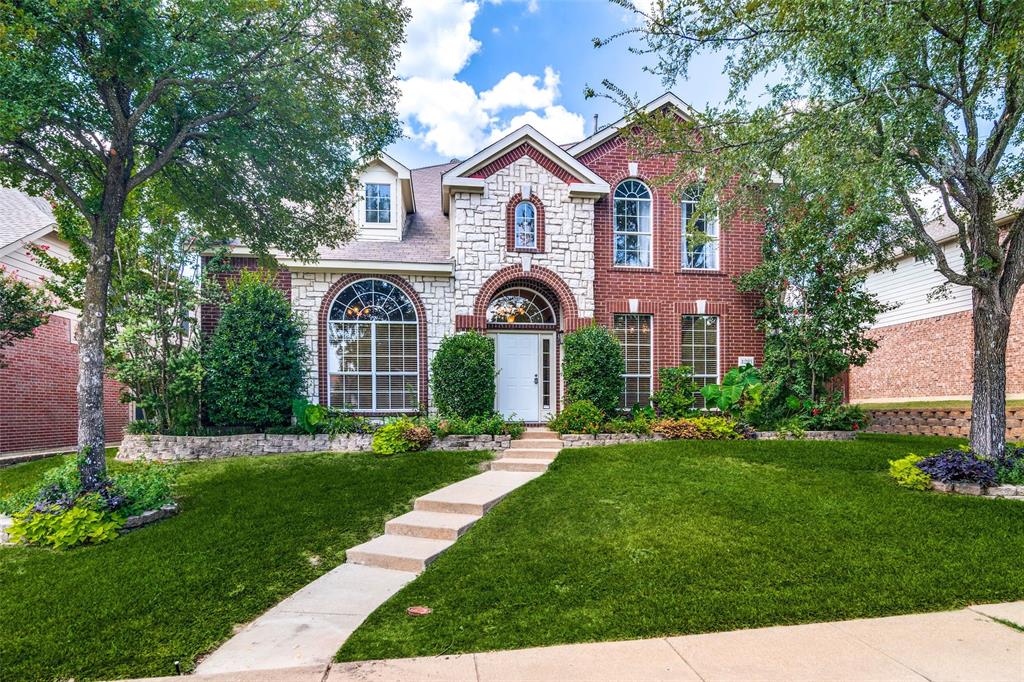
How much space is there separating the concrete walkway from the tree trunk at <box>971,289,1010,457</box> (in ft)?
20.4

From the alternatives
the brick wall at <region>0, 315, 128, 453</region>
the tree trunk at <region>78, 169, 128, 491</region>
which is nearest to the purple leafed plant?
the tree trunk at <region>78, 169, 128, 491</region>

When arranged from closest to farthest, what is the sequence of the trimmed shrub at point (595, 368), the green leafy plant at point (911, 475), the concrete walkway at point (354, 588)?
the concrete walkway at point (354, 588) → the green leafy plant at point (911, 475) → the trimmed shrub at point (595, 368)

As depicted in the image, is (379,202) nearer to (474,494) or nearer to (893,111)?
(474,494)

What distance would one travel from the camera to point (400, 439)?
975 cm

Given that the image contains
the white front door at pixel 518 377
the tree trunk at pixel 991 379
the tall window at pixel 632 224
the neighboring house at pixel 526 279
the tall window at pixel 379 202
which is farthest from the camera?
the tall window at pixel 632 224

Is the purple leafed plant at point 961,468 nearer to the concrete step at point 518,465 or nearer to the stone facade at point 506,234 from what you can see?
the concrete step at point 518,465

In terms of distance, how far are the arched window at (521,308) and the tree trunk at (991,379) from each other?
24.1 ft

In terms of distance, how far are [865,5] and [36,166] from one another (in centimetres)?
1065

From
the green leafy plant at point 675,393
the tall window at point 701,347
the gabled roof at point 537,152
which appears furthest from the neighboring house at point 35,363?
the tall window at point 701,347

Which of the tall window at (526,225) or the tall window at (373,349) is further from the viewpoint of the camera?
the tall window at (526,225)

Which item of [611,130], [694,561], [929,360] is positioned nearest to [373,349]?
[611,130]

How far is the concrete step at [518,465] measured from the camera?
28.3 ft

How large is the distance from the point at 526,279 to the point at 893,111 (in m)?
6.94

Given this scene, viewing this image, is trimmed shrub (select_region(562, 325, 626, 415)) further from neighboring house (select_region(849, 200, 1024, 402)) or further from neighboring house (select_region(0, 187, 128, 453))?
neighboring house (select_region(0, 187, 128, 453))
